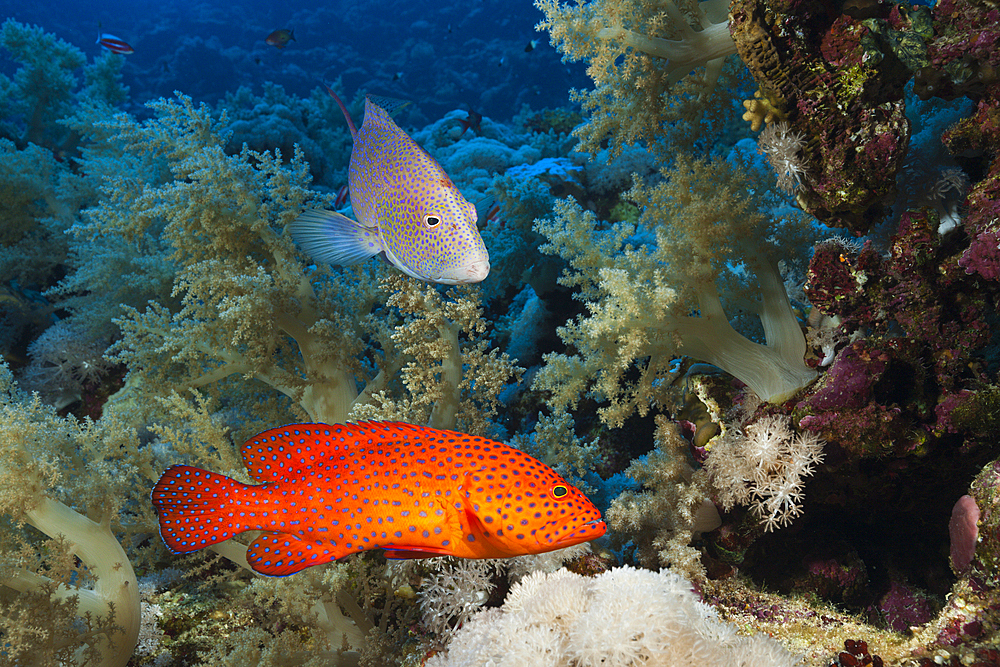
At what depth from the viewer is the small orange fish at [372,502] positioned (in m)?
1.31

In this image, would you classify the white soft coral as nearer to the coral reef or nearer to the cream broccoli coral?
the coral reef

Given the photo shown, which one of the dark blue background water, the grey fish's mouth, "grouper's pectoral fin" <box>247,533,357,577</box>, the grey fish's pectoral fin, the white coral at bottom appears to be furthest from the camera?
the dark blue background water

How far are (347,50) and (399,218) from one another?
42.0 meters

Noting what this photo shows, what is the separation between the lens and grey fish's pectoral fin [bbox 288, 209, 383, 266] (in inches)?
79.8

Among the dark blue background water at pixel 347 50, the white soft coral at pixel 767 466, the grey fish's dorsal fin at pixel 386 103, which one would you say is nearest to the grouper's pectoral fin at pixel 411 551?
the grey fish's dorsal fin at pixel 386 103

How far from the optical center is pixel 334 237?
6.79 ft

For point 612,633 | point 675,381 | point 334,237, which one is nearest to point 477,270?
point 334,237

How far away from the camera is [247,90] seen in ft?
44.2

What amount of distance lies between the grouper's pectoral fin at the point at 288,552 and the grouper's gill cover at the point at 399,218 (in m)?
1.07

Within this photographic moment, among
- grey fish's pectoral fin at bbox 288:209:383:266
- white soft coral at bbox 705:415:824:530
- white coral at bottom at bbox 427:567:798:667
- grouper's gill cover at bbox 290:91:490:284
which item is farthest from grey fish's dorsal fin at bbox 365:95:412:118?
white soft coral at bbox 705:415:824:530

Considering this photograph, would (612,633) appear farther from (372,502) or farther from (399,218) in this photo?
(399,218)

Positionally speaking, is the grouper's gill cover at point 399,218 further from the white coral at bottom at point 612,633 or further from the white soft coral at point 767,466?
the white soft coral at point 767,466

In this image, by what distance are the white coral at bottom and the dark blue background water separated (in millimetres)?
29307

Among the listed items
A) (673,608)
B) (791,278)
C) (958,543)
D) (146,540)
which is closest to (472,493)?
(673,608)
